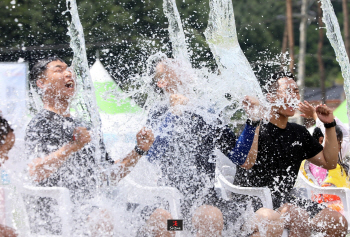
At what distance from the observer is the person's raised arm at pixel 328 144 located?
2.89 m

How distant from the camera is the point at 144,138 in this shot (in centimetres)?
258

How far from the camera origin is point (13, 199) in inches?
93.1

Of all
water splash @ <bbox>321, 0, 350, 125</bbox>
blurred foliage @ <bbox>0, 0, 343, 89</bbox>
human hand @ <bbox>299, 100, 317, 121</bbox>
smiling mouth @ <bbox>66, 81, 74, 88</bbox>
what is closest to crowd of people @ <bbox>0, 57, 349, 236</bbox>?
smiling mouth @ <bbox>66, 81, 74, 88</bbox>

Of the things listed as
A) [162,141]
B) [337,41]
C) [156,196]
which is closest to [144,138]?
[162,141]

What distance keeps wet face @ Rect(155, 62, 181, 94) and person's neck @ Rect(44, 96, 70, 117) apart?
64 centimetres

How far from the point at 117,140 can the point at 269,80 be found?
3.83ft

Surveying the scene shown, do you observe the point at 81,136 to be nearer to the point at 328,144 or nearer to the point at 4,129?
the point at 4,129

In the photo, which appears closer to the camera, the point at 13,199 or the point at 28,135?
the point at 13,199

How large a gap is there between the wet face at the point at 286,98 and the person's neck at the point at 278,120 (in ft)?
0.09

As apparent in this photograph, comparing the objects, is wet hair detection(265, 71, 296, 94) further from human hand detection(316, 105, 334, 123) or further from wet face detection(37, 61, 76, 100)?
wet face detection(37, 61, 76, 100)

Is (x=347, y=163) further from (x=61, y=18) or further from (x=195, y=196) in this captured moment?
(x=61, y=18)

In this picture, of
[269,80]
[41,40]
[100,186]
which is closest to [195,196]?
[100,186]

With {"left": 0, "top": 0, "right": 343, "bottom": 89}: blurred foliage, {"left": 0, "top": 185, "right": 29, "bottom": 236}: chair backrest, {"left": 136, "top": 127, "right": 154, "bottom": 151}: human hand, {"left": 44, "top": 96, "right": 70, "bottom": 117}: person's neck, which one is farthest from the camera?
{"left": 0, "top": 0, "right": 343, "bottom": 89}: blurred foliage

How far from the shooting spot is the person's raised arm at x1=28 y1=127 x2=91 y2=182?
237cm
